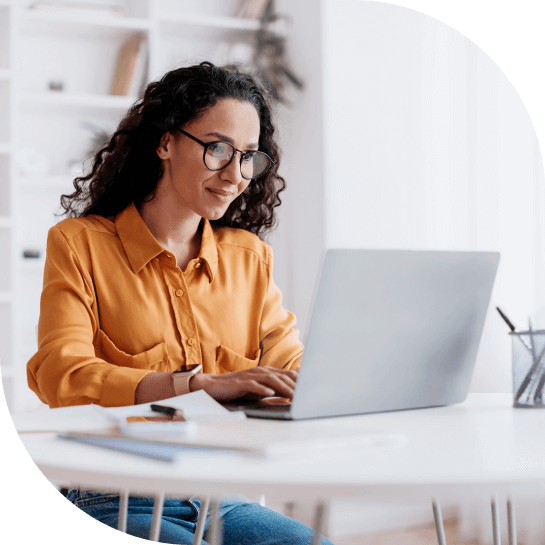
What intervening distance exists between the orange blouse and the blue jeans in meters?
0.18

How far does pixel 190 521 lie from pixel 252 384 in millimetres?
359

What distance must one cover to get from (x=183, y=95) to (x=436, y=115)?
4.35ft

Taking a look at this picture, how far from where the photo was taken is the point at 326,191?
2973 millimetres

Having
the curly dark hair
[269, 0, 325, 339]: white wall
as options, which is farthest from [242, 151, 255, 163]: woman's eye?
[269, 0, 325, 339]: white wall

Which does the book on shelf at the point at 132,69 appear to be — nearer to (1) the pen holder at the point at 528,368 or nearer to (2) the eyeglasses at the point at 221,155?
(2) the eyeglasses at the point at 221,155

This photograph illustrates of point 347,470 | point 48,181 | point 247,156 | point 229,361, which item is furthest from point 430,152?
point 347,470

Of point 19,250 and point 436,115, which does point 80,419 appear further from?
point 19,250

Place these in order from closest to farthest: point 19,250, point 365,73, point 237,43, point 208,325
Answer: point 208,325, point 365,73, point 19,250, point 237,43

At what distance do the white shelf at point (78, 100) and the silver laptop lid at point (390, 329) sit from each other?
2.42 meters

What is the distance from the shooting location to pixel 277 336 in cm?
146

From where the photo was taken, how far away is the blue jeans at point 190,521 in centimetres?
108

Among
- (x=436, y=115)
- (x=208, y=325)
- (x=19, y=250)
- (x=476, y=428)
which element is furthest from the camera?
(x=19, y=250)

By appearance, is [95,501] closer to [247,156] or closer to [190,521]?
[190,521]

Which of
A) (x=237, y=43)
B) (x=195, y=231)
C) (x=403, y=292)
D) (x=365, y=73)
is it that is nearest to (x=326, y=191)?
(x=365, y=73)
